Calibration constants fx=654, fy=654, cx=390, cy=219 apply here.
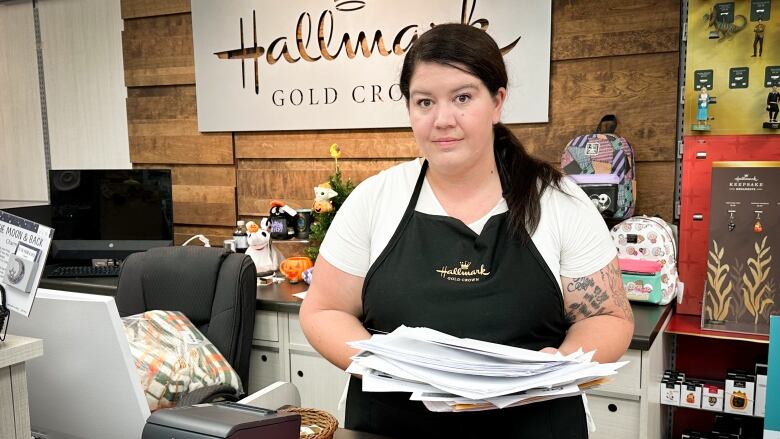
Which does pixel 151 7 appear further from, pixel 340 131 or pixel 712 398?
pixel 712 398

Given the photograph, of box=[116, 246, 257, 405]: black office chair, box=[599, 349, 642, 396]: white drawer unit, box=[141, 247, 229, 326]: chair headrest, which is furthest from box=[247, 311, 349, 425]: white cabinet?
box=[599, 349, 642, 396]: white drawer unit

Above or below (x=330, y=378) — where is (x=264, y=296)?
above

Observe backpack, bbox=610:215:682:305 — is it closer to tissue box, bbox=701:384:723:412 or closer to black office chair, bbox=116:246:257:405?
tissue box, bbox=701:384:723:412

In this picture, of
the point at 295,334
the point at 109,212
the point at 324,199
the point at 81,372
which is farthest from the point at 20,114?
the point at 81,372

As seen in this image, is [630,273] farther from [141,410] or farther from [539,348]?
[141,410]

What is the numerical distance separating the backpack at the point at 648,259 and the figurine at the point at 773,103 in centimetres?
51

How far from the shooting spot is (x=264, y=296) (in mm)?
2594

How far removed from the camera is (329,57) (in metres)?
3.17

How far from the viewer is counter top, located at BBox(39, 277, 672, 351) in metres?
1.98

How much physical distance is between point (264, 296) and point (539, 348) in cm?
154

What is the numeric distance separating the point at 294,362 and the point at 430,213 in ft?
4.62

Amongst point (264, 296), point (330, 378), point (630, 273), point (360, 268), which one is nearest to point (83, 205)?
point (264, 296)

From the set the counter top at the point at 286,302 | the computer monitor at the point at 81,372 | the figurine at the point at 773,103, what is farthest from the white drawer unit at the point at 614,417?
the computer monitor at the point at 81,372

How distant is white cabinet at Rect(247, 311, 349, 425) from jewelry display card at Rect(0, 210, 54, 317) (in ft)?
4.82
